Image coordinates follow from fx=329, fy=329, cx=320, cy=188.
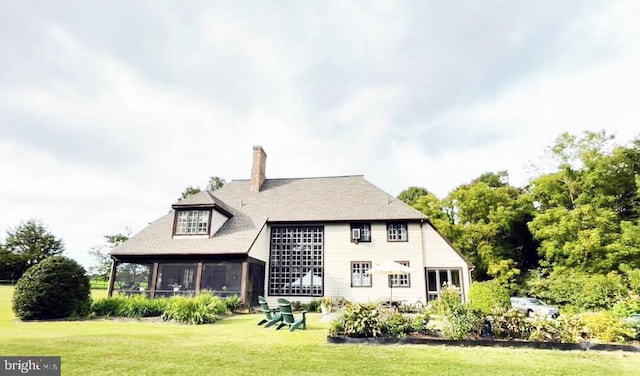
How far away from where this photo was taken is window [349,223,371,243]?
18.3 metres

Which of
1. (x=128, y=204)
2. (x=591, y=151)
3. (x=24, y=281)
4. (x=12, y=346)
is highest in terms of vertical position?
(x=591, y=151)

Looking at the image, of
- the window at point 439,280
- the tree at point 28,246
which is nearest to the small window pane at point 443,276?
the window at point 439,280

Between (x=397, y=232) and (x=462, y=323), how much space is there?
415 inches

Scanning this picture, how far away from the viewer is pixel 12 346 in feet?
22.7

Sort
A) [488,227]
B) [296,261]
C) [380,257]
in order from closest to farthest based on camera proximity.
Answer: [380,257], [296,261], [488,227]

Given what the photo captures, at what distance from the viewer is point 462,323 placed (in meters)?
7.59

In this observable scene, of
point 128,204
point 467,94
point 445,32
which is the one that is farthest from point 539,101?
point 128,204

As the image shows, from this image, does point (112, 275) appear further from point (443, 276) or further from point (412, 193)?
point (412, 193)

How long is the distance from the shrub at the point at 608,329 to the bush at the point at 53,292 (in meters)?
15.5

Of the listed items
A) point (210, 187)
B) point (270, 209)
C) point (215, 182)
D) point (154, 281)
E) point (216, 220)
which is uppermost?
point (215, 182)

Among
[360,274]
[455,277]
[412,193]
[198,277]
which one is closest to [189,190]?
[198,277]

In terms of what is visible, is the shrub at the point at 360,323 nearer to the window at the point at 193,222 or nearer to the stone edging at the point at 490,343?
the stone edging at the point at 490,343

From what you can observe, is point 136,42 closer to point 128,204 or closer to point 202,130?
point 202,130

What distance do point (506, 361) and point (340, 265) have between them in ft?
40.8
